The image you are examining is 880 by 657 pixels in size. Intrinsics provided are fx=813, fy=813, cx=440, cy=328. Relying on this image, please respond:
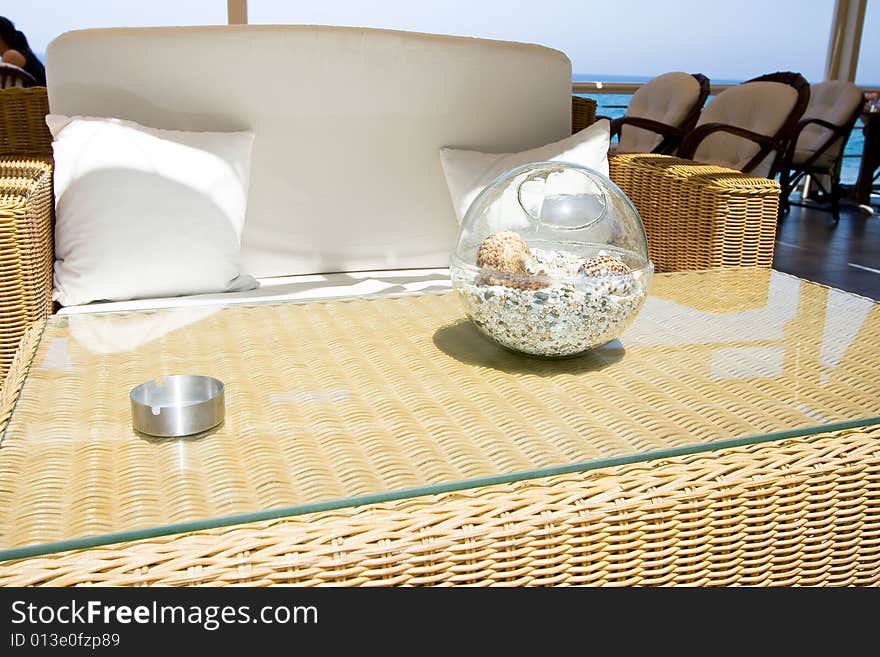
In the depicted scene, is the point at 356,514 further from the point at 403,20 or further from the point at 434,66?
the point at 403,20

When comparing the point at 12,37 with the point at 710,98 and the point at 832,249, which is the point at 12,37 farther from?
the point at 710,98

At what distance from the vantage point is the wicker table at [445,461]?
69 centimetres

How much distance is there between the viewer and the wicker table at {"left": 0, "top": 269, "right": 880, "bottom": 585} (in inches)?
27.3

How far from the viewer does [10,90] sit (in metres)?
1.92

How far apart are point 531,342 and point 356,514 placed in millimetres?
400

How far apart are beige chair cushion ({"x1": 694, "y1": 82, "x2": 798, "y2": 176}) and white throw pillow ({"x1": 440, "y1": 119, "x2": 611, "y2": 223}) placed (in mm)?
2312

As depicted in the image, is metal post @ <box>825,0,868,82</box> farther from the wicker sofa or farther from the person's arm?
the wicker sofa

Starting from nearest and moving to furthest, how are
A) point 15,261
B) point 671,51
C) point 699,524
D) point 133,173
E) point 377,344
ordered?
point 699,524, point 377,344, point 15,261, point 133,173, point 671,51

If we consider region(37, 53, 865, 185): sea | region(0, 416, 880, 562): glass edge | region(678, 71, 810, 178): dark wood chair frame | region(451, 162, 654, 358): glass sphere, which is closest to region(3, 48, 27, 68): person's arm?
region(37, 53, 865, 185): sea

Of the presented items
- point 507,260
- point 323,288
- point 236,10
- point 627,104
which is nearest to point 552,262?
point 507,260

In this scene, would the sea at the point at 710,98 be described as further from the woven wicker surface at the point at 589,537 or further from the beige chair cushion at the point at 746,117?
the woven wicker surface at the point at 589,537

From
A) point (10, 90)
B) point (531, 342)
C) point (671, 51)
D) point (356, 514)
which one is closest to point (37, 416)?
point (356, 514)

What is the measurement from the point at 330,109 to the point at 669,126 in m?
2.90

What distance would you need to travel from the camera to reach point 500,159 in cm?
202
